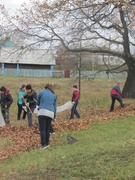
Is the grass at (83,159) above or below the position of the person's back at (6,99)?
below

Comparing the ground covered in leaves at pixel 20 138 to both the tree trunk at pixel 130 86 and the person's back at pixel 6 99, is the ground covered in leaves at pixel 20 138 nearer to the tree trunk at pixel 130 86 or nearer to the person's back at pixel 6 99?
the person's back at pixel 6 99

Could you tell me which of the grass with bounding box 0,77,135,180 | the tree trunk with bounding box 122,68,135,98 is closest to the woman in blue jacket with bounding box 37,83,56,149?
the grass with bounding box 0,77,135,180

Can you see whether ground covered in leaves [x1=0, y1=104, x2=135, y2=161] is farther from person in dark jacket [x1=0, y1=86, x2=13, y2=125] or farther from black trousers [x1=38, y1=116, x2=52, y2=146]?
person in dark jacket [x1=0, y1=86, x2=13, y2=125]

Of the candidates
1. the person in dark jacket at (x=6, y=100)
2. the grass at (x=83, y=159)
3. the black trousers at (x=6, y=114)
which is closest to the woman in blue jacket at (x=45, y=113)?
the grass at (x=83, y=159)

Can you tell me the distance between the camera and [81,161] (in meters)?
7.20

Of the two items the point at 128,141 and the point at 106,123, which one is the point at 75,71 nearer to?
the point at 106,123

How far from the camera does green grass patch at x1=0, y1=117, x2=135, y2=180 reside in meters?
6.27

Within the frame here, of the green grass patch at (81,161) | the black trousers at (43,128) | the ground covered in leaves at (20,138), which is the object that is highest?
the black trousers at (43,128)

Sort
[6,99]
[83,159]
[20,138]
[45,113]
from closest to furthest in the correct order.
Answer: [83,159] < [45,113] < [20,138] < [6,99]

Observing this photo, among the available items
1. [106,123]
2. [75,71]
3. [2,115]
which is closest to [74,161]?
[106,123]

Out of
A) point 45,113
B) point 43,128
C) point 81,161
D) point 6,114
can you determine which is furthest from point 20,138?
point 81,161

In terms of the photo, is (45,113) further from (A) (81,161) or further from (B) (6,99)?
(B) (6,99)

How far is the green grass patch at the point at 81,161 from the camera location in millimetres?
6273

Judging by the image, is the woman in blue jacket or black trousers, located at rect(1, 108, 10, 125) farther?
black trousers, located at rect(1, 108, 10, 125)
